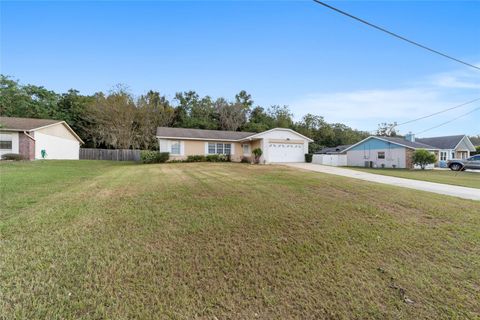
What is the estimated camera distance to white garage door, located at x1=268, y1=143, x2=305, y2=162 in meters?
21.6

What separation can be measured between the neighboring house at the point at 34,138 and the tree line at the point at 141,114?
566 cm

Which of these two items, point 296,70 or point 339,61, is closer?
point 339,61

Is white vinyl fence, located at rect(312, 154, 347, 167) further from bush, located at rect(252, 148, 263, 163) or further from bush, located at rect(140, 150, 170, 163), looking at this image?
bush, located at rect(140, 150, 170, 163)

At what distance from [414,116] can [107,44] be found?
37898 mm

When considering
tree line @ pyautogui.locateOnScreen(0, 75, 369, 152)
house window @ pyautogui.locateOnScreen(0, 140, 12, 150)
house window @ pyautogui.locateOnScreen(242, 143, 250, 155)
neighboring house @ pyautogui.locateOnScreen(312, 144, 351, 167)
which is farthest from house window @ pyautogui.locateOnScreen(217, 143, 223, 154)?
house window @ pyautogui.locateOnScreen(0, 140, 12, 150)

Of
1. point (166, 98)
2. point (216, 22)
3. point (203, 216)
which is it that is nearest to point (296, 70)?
point (216, 22)

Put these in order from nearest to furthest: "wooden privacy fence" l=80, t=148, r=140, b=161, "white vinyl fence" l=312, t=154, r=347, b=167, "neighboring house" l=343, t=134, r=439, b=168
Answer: "neighboring house" l=343, t=134, r=439, b=168 → "white vinyl fence" l=312, t=154, r=347, b=167 → "wooden privacy fence" l=80, t=148, r=140, b=161

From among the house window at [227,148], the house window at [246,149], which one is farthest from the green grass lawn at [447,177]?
the house window at [227,148]

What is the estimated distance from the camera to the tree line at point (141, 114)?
28703 millimetres

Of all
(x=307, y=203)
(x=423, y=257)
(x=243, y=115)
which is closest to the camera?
(x=423, y=257)

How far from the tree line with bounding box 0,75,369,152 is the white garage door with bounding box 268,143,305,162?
1568cm

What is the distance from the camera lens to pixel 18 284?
2.52 metres

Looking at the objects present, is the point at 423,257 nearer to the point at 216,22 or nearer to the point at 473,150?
the point at 216,22

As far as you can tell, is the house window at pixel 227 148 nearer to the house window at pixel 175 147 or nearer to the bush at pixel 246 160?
the bush at pixel 246 160
